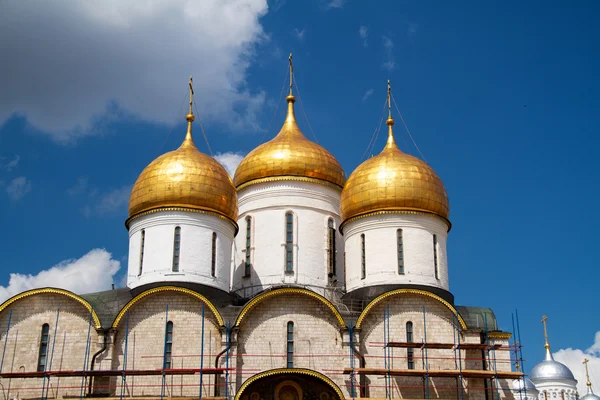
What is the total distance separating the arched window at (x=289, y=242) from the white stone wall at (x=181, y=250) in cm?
187

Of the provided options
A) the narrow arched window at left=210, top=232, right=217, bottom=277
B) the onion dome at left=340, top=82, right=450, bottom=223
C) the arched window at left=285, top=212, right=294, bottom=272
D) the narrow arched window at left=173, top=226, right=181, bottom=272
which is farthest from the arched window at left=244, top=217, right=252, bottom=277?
the onion dome at left=340, top=82, right=450, bottom=223

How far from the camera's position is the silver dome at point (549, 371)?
38812 mm

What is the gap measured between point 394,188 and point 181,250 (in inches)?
219

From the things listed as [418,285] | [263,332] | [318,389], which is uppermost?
[418,285]

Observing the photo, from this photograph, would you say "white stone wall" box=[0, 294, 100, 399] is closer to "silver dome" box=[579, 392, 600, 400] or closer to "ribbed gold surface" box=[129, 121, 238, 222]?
"ribbed gold surface" box=[129, 121, 238, 222]

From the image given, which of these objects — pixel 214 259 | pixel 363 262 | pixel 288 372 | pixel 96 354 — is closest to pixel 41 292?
pixel 96 354

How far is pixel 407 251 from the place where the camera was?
2150cm

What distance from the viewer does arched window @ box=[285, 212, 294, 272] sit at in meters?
23.2

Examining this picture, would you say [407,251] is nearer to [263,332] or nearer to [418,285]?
[418,285]

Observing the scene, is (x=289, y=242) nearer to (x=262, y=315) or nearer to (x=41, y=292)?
(x=262, y=315)

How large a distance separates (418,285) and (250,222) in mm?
5374

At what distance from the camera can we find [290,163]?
2434cm

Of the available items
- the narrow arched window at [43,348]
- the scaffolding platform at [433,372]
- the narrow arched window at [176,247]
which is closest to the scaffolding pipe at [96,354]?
the narrow arched window at [43,348]

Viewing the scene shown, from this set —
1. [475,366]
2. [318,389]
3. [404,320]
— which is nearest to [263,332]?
[318,389]
